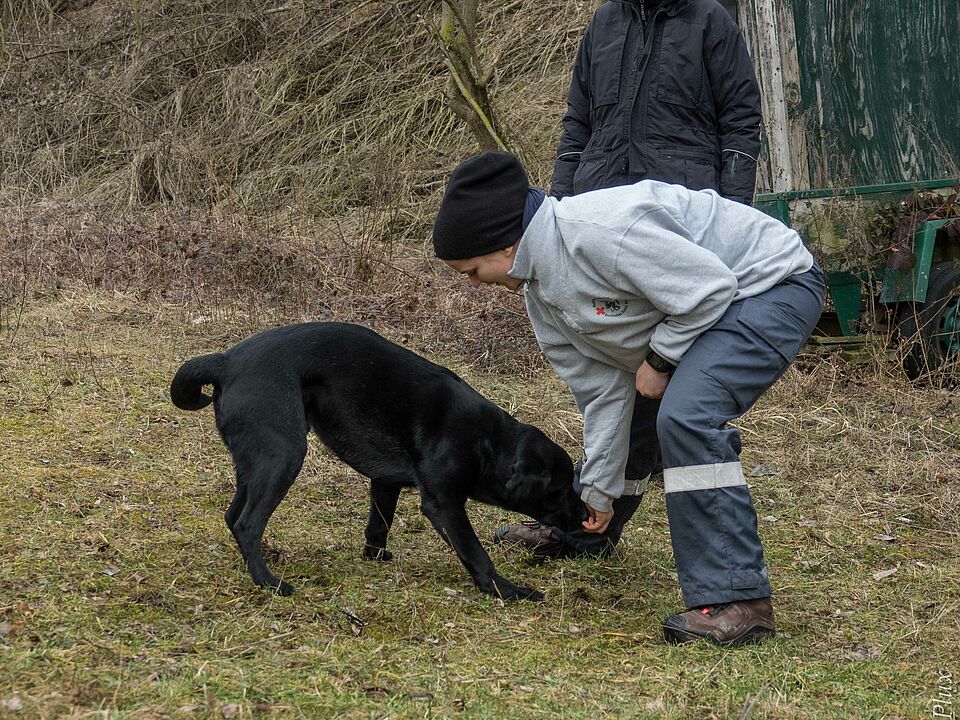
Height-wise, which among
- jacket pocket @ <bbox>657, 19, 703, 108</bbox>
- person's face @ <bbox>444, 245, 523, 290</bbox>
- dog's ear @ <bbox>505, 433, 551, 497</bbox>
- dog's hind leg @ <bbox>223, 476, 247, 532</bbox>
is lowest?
dog's ear @ <bbox>505, 433, 551, 497</bbox>

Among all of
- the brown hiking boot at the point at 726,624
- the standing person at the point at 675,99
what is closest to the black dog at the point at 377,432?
the brown hiking boot at the point at 726,624

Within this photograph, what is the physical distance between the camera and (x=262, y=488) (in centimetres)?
360

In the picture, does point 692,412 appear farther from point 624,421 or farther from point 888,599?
point 888,599

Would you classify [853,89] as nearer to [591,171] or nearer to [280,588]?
[591,171]

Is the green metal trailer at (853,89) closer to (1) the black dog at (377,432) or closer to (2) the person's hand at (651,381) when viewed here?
(1) the black dog at (377,432)

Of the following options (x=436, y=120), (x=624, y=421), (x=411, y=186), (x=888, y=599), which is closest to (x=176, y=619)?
(x=624, y=421)

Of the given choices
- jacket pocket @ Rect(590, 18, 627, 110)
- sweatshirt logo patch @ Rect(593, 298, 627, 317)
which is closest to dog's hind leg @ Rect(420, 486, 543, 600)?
sweatshirt logo patch @ Rect(593, 298, 627, 317)

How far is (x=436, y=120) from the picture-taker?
1170cm

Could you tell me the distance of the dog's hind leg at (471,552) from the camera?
12.3ft

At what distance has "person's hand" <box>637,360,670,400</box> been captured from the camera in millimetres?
3324

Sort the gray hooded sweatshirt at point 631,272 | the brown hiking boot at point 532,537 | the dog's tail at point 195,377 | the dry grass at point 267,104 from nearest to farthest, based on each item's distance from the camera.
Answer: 1. the gray hooded sweatshirt at point 631,272
2. the dog's tail at point 195,377
3. the brown hiking boot at point 532,537
4. the dry grass at point 267,104

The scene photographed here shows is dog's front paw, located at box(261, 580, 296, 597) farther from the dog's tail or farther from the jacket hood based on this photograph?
the jacket hood

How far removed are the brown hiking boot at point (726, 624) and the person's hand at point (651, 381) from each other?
26.2 inches

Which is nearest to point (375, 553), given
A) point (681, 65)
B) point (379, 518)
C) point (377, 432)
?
point (379, 518)
